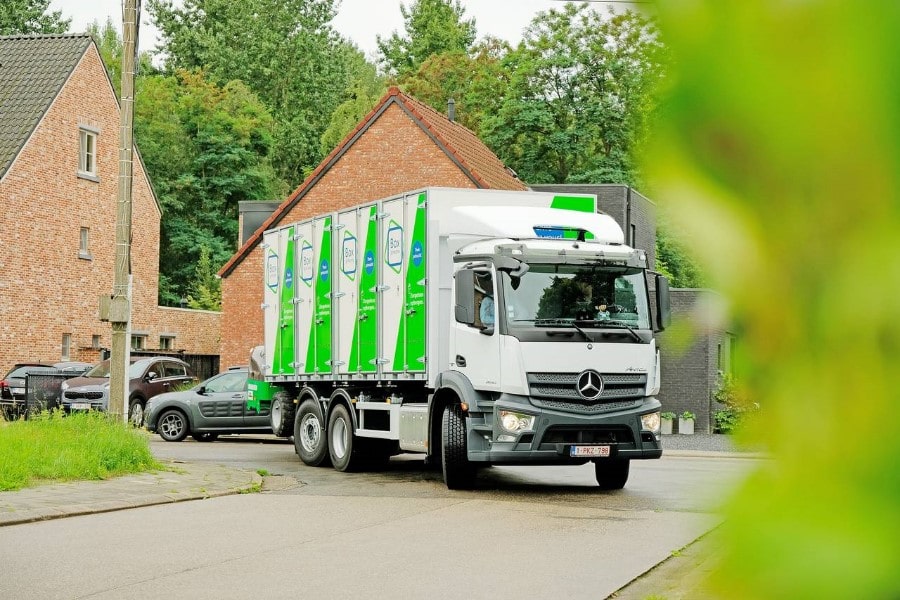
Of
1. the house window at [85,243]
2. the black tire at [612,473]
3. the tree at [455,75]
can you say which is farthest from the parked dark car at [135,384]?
the tree at [455,75]

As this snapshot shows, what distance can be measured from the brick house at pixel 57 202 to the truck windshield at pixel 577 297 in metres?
22.5

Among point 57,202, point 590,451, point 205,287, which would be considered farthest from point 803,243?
point 205,287

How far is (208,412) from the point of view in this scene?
78.8ft

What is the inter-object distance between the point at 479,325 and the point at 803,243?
1238cm

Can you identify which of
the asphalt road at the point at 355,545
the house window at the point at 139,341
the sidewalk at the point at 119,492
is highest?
the house window at the point at 139,341

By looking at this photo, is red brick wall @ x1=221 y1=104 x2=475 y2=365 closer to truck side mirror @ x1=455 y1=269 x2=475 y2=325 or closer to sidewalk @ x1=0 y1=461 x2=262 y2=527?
sidewalk @ x1=0 y1=461 x2=262 y2=527

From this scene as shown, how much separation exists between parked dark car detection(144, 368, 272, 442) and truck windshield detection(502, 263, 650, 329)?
1121 cm

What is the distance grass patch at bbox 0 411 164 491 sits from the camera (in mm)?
14125

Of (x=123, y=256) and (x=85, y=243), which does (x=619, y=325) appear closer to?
(x=123, y=256)

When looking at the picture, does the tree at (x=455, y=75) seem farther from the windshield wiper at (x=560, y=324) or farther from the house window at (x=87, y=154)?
the windshield wiper at (x=560, y=324)

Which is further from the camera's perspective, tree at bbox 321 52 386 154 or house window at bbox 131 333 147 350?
tree at bbox 321 52 386 154

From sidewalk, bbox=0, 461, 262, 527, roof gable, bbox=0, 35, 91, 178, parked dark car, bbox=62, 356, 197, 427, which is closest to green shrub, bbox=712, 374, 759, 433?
sidewalk, bbox=0, 461, 262, 527

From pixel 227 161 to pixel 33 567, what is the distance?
49066 millimetres

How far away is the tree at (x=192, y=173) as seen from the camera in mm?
55094
